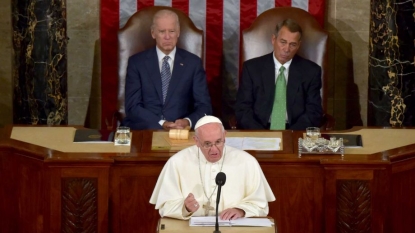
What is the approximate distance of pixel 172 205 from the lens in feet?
19.4

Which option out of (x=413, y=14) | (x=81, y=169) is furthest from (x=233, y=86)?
(x=81, y=169)

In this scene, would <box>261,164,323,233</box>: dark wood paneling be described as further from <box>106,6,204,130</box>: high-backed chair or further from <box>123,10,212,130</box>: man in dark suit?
<box>106,6,204,130</box>: high-backed chair

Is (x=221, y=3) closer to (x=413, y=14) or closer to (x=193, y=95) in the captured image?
(x=193, y=95)

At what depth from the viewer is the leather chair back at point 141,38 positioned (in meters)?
8.68

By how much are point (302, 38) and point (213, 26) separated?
97cm

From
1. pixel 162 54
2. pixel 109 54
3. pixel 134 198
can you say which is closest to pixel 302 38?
pixel 162 54

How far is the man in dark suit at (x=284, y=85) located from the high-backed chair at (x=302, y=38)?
278mm

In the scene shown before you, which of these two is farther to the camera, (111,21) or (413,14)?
(111,21)

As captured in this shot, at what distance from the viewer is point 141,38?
8.69 metres

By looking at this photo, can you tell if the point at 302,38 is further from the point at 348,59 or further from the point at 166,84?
the point at 166,84

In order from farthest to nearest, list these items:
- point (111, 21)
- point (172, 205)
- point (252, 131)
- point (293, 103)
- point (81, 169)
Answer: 1. point (111, 21)
2. point (293, 103)
3. point (252, 131)
4. point (81, 169)
5. point (172, 205)

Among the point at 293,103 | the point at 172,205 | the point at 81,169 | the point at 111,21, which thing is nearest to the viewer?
the point at 172,205

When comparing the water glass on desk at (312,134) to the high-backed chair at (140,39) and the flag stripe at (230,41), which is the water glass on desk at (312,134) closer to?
the high-backed chair at (140,39)

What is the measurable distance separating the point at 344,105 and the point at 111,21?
Answer: 2.29 metres
